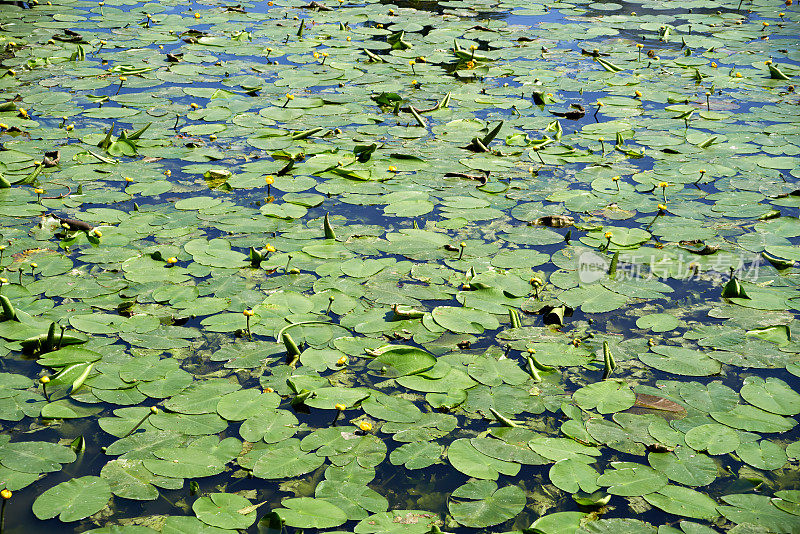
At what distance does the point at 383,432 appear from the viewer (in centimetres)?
275

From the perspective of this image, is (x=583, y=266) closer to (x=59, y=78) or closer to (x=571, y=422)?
(x=571, y=422)

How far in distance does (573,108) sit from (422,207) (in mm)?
2415

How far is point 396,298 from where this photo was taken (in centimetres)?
355

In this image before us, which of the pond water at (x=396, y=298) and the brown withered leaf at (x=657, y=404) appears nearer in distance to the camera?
the pond water at (x=396, y=298)

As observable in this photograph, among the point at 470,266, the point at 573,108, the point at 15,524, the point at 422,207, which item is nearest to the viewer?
the point at 15,524

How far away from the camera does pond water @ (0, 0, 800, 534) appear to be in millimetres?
2498

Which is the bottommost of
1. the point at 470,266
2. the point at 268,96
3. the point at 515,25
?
the point at 470,266

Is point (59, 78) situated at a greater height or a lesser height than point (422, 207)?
greater

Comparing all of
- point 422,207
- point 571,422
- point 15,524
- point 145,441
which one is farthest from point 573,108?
point 15,524

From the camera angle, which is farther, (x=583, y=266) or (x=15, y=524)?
(x=583, y=266)

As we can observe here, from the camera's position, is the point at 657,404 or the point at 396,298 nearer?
the point at 657,404

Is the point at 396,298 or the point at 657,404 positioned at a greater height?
the point at 396,298

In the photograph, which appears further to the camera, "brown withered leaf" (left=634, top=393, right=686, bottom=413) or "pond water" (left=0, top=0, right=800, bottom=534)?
"brown withered leaf" (left=634, top=393, right=686, bottom=413)

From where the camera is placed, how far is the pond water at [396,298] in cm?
250
